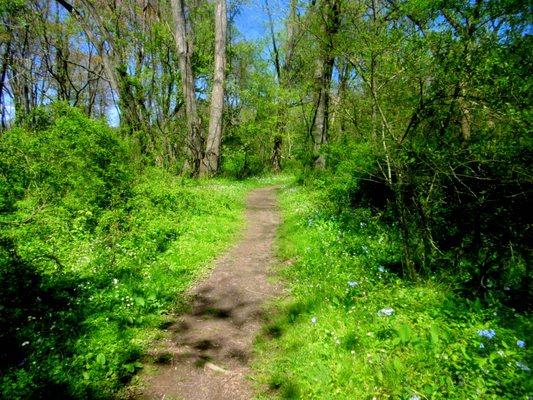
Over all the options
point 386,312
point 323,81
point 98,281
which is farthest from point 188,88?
point 386,312

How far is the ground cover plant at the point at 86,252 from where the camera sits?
356cm

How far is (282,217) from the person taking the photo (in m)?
10.8

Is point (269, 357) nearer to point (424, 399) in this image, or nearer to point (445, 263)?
point (424, 399)

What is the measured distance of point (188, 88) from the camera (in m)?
16.5

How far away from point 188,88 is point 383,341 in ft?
50.9

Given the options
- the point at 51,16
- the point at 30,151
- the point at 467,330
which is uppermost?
the point at 51,16

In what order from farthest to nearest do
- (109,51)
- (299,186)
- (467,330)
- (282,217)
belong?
(299,186) < (109,51) < (282,217) < (467,330)

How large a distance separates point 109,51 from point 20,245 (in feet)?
38.5

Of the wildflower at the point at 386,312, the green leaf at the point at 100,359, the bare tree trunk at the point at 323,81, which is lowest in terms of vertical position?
the green leaf at the point at 100,359

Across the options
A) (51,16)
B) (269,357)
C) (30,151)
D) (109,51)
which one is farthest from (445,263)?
(51,16)

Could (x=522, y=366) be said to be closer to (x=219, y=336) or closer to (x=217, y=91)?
(x=219, y=336)

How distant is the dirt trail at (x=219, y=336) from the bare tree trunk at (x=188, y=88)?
10860 mm

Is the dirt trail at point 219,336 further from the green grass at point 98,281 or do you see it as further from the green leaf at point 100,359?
the green leaf at point 100,359

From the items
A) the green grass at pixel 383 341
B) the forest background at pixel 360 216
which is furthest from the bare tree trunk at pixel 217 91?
the green grass at pixel 383 341
